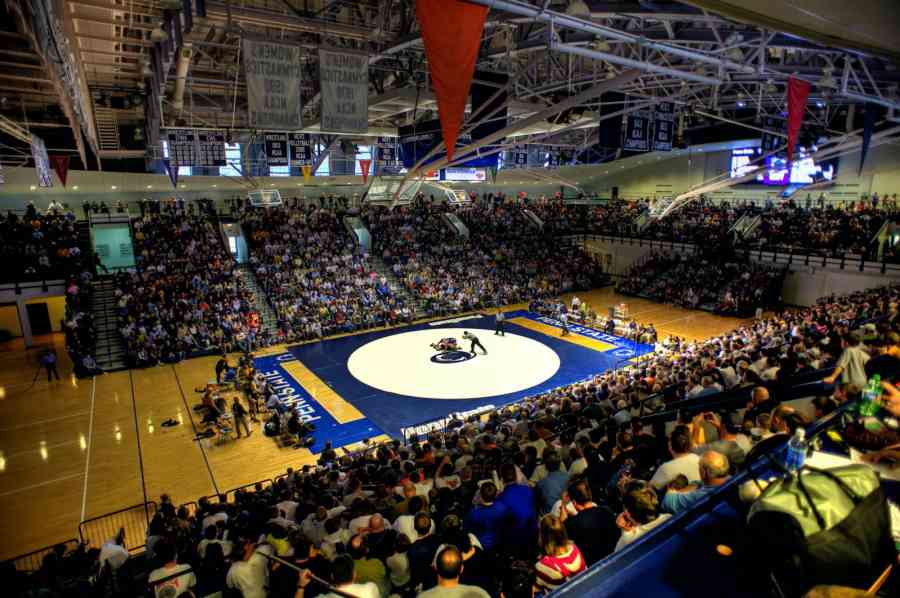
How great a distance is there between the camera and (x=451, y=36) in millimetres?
6273

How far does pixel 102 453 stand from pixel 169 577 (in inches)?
379

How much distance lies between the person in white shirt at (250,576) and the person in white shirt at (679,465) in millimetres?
3646

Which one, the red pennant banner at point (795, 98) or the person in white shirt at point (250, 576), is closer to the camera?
the person in white shirt at point (250, 576)

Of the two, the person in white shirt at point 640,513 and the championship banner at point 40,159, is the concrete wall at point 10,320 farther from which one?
the person in white shirt at point 640,513

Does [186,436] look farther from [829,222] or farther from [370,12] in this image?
[829,222]

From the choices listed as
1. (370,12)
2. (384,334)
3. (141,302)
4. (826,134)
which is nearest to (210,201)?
(141,302)

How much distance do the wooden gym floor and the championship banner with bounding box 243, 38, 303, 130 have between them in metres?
7.75

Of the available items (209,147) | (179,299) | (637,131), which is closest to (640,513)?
(637,131)

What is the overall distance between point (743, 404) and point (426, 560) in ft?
15.1

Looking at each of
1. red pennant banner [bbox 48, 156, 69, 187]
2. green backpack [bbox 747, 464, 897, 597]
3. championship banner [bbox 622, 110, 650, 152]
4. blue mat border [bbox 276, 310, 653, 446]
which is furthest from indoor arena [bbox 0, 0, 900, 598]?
red pennant banner [bbox 48, 156, 69, 187]

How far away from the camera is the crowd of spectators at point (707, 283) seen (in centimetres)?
2525

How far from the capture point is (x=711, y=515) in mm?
2650

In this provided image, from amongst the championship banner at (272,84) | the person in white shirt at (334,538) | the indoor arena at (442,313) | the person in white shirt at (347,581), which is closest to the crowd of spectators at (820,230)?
the indoor arena at (442,313)

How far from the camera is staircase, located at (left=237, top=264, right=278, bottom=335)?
23.1 metres
